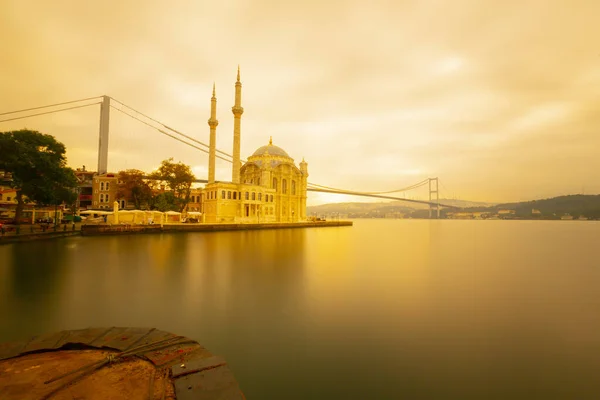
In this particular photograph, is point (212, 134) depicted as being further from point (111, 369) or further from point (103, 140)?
point (111, 369)

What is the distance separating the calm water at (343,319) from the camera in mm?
5211

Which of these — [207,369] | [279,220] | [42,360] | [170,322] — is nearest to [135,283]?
[170,322]

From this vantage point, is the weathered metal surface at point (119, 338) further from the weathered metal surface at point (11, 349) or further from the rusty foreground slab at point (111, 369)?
the weathered metal surface at point (11, 349)

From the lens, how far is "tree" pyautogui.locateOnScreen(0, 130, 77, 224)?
23.6 m

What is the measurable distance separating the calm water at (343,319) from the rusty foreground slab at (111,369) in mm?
1509

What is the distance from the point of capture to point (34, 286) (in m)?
9.94

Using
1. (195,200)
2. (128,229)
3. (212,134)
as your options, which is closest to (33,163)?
(128,229)

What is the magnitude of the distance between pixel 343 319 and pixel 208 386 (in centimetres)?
538

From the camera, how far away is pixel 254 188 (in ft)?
156

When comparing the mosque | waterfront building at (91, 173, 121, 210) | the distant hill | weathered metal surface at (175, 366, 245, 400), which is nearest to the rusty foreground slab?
weathered metal surface at (175, 366, 245, 400)

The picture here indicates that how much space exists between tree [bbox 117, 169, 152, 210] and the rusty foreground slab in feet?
137

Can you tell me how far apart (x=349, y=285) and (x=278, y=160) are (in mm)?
46305

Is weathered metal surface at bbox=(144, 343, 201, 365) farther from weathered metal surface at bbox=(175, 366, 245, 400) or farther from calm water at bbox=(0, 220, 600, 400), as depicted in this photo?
calm water at bbox=(0, 220, 600, 400)

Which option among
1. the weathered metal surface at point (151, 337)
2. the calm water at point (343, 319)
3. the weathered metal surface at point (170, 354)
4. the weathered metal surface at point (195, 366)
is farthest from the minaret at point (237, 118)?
the weathered metal surface at point (195, 366)
